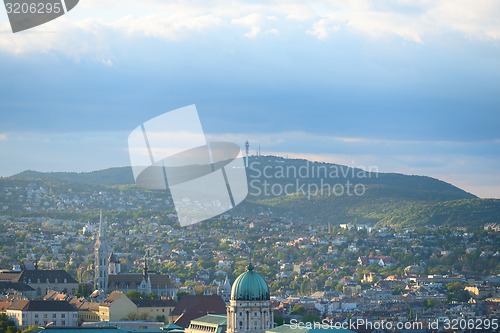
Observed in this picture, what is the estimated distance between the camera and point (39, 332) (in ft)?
318

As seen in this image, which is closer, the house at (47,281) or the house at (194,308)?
the house at (194,308)

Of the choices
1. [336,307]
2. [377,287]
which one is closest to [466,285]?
[377,287]

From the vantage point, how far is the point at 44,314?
11250 cm

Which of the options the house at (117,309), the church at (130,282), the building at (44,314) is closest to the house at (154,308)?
the house at (117,309)

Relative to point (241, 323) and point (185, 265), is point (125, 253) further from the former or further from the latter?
point (241, 323)

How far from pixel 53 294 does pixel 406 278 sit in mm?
68402

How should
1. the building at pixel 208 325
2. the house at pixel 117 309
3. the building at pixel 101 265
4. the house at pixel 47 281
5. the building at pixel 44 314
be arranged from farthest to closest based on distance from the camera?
the building at pixel 101 265
the house at pixel 47 281
the house at pixel 117 309
the building at pixel 44 314
the building at pixel 208 325

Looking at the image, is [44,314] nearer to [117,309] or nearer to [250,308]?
[117,309]

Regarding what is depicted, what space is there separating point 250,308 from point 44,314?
2788 cm

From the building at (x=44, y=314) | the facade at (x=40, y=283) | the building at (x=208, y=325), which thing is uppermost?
the facade at (x=40, y=283)

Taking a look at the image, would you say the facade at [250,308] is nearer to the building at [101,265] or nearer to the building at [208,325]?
the building at [208,325]

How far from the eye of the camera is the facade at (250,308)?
87500 millimetres

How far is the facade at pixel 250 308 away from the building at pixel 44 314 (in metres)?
24.9

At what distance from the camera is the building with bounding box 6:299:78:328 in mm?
111562
